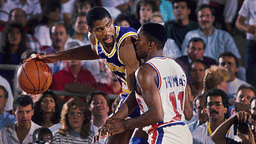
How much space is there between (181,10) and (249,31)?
130 cm

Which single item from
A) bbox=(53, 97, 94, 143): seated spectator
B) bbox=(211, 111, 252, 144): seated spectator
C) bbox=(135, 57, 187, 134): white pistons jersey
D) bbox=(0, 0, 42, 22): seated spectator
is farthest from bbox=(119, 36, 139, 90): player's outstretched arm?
bbox=(0, 0, 42, 22): seated spectator

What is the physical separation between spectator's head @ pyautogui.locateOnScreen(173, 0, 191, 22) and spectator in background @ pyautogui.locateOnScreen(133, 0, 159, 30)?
362mm

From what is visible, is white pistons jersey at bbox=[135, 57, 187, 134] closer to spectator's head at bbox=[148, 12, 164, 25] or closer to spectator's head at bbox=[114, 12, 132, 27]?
spectator's head at bbox=[148, 12, 164, 25]

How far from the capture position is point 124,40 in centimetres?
357

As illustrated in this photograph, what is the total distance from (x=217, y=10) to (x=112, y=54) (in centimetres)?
427

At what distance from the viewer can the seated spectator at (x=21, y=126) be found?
16.9ft

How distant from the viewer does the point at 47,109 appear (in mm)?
5480

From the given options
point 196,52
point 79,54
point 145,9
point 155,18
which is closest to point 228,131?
point 196,52

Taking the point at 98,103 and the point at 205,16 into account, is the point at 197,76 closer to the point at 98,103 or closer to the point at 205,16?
the point at 205,16

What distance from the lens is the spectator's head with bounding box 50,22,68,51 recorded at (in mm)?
6637

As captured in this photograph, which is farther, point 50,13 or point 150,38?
point 50,13

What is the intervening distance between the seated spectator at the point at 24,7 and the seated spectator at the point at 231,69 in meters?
3.85

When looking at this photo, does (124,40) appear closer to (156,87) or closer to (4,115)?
(156,87)

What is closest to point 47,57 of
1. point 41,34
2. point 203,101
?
point 203,101
